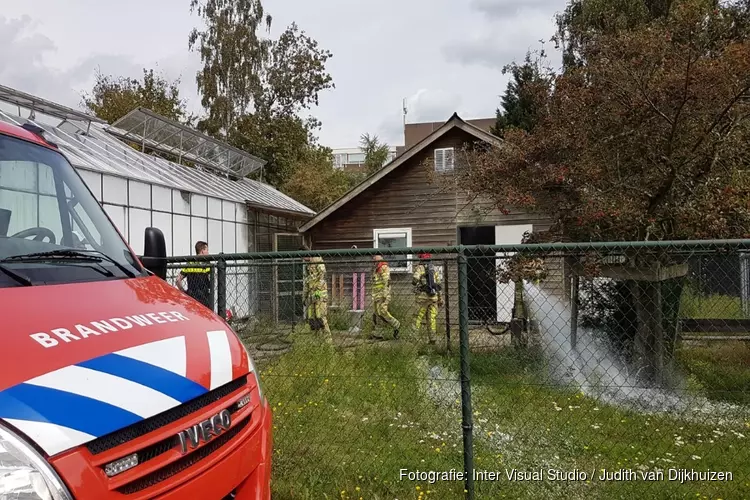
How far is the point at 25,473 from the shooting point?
135 centimetres

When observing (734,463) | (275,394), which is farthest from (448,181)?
(734,463)

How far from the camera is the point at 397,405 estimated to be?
18.9 ft

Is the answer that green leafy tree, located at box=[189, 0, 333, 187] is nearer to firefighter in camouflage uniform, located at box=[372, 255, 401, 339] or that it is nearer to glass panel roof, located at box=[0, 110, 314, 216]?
glass panel roof, located at box=[0, 110, 314, 216]

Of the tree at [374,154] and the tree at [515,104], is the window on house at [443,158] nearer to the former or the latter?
the tree at [515,104]

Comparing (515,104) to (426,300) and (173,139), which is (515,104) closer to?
(173,139)

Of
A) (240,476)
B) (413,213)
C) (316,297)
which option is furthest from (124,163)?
(240,476)

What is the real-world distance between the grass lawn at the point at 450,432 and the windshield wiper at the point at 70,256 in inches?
82.0

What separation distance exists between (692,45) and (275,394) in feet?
20.3

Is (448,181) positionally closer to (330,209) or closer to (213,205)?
(330,209)

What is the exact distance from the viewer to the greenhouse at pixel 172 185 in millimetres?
11102

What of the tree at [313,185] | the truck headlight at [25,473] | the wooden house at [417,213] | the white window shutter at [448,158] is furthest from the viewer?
the tree at [313,185]

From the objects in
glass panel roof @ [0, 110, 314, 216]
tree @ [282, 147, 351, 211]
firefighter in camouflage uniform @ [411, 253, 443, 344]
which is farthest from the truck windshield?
tree @ [282, 147, 351, 211]

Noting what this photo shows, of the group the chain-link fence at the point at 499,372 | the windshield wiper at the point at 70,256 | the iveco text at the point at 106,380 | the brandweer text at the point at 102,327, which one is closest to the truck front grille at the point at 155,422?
the iveco text at the point at 106,380

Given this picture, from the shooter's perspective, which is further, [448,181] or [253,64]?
[253,64]
